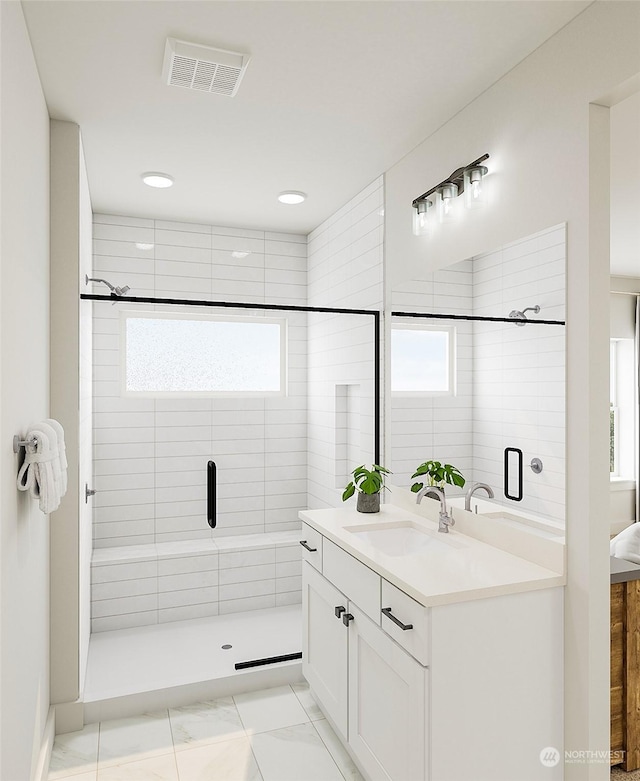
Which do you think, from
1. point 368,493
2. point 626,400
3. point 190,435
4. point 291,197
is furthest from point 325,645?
point 626,400

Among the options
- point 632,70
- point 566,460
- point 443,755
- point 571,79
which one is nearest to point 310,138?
point 571,79

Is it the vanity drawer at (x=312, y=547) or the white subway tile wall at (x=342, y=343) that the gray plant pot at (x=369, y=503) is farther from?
the white subway tile wall at (x=342, y=343)

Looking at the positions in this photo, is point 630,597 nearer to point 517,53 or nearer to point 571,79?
point 571,79

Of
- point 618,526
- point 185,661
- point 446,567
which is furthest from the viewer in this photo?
point 618,526

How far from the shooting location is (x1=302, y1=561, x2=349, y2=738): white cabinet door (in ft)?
7.29

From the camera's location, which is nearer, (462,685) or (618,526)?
(462,685)

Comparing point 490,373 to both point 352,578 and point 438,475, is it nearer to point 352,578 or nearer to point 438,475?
point 438,475

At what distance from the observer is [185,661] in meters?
2.99

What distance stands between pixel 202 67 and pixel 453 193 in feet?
3.50

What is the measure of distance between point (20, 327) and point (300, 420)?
2.67 meters

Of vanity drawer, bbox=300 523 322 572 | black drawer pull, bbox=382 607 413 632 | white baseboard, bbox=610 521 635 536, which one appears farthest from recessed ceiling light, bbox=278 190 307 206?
white baseboard, bbox=610 521 635 536

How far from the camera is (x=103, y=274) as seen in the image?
371cm

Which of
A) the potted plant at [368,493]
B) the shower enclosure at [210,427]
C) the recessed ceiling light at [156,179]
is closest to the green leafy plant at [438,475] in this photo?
the potted plant at [368,493]

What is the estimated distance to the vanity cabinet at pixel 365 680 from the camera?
1.70 metres
